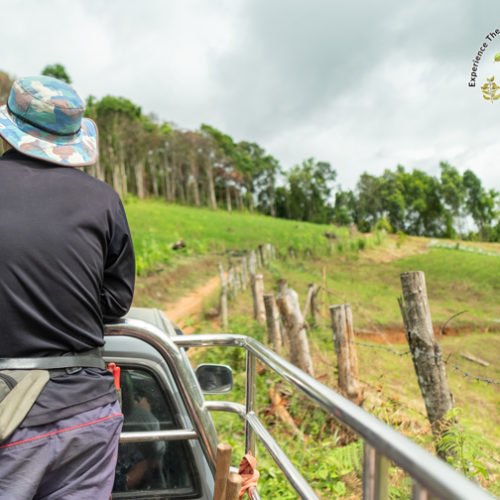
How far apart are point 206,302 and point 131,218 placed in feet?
78.3

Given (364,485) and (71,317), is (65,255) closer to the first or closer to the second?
(71,317)

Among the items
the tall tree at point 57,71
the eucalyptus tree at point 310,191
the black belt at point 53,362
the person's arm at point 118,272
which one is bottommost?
the black belt at point 53,362

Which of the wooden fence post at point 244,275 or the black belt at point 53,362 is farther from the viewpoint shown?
the wooden fence post at point 244,275

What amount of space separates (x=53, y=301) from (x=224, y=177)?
64.6 metres

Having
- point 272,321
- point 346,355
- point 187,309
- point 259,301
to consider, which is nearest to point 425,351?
point 346,355

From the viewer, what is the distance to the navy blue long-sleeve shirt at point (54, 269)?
1.20m

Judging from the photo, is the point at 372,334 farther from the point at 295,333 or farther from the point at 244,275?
the point at 295,333

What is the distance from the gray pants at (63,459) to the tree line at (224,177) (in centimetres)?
2399

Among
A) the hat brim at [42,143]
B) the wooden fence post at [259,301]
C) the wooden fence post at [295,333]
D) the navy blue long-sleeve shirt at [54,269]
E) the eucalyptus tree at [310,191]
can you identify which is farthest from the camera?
the eucalyptus tree at [310,191]

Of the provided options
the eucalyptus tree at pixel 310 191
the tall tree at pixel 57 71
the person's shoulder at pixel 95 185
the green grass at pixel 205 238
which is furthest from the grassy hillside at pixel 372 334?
the eucalyptus tree at pixel 310 191

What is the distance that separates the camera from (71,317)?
127 centimetres

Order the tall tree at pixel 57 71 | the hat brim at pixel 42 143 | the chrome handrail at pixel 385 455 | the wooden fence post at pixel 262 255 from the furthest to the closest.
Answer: the tall tree at pixel 57 71, the wooden fence post at pixel 262 255, the hat brim at pixel 42 143, the chrome handrail at pixel 385 455

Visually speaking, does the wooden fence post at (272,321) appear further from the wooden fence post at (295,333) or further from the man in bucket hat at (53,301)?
the man in bucket hat at (53,301)

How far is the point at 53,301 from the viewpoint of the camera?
1.24 m
